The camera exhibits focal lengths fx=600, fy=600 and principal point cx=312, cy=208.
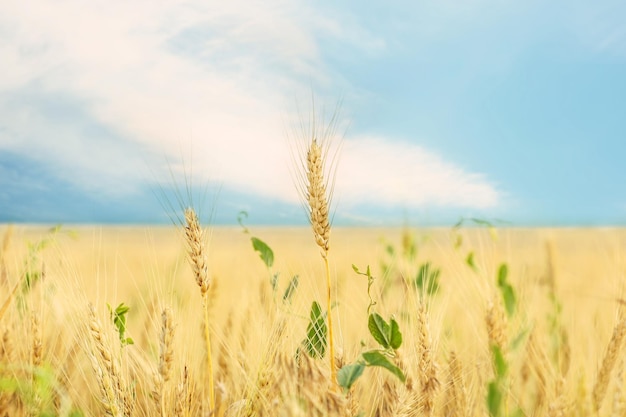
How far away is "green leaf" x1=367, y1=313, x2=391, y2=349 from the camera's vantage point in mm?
1451

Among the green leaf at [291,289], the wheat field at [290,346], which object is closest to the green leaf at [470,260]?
the wheat field at [290,346]

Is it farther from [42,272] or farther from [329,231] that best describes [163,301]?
[42,272]

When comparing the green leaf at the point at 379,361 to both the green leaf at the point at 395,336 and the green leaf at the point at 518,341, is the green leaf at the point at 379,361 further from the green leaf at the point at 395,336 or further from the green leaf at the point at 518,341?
the green leaf at the point at 518,341

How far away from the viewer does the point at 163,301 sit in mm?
1670

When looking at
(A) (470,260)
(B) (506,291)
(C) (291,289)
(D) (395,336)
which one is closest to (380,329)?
(D) (395,336)

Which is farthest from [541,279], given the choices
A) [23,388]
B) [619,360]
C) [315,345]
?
[23,388]

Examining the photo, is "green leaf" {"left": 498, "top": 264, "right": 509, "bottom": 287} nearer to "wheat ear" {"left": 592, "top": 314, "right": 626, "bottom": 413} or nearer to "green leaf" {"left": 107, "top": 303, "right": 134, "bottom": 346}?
"wheat ear" {"left": 592, "top": 314, "right": 626, "bottom": 413}

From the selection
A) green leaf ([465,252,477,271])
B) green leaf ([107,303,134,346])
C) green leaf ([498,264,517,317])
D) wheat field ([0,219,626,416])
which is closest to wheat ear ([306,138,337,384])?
wheat field ([0,219,626,416])

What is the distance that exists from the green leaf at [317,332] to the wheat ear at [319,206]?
0.59ft

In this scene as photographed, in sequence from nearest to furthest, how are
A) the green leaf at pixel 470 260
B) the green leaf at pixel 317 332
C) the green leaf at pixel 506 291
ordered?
the green leaf at pixel 317 332 → the green leaf at pixel 506 291 → the green leaf at pixel 470 260

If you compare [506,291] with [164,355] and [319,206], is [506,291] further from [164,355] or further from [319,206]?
[164,355]

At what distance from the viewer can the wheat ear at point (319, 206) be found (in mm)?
1459

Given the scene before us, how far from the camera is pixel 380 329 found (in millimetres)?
1454

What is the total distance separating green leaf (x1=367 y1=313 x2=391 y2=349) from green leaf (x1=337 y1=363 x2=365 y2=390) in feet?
0.41
